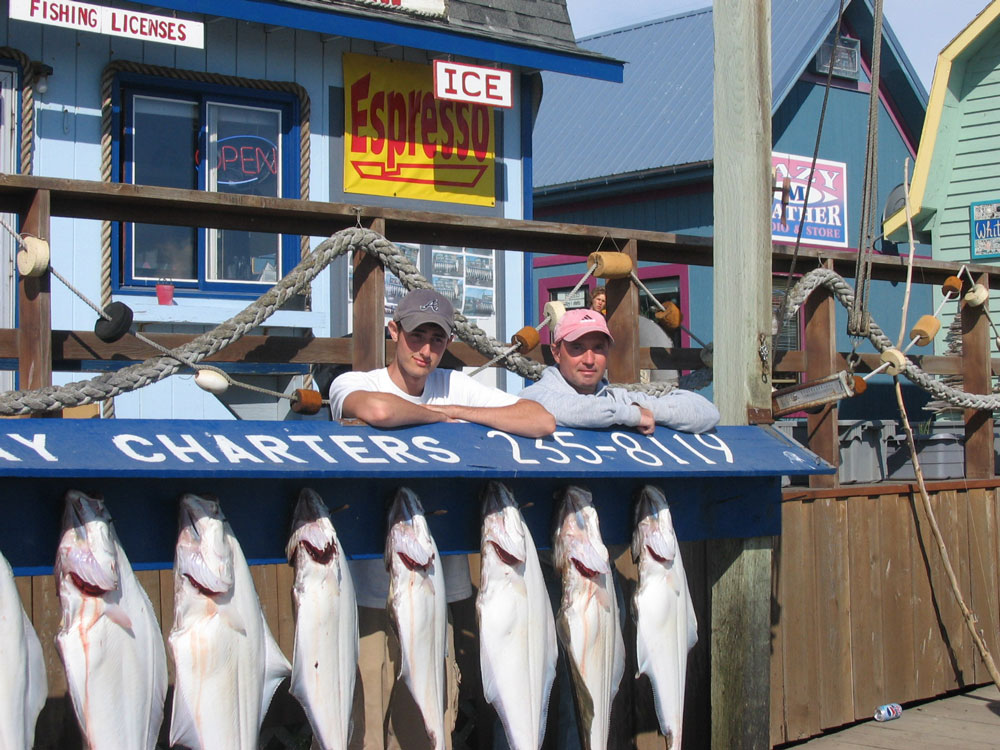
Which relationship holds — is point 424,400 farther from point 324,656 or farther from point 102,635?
point 102,635

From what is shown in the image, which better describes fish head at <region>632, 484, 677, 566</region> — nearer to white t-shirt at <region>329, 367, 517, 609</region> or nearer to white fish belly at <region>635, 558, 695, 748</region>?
white fish belly at <region>635, 558, 695, 748</region>

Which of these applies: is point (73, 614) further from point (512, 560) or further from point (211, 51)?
point (211, 51)

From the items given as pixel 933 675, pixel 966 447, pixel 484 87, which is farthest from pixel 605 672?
pixel 484 87

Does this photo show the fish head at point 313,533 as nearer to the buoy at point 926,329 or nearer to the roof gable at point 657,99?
the buoy at point 926,329

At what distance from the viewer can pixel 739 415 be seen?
15.4ft

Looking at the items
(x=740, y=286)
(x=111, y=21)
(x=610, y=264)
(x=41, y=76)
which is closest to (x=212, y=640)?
(x=610, y=264)

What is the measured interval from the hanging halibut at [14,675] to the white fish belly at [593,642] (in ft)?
5.47

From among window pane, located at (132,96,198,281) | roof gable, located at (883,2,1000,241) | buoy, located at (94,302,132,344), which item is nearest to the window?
window pane, located at (132,96,198,281)

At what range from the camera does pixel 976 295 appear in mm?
6520

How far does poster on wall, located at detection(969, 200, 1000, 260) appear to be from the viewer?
12898 mm

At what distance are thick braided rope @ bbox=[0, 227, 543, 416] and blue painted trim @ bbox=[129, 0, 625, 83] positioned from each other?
12.2ft

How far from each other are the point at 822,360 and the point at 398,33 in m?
4.23

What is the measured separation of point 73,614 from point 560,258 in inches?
464

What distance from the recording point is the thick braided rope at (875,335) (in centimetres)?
556
